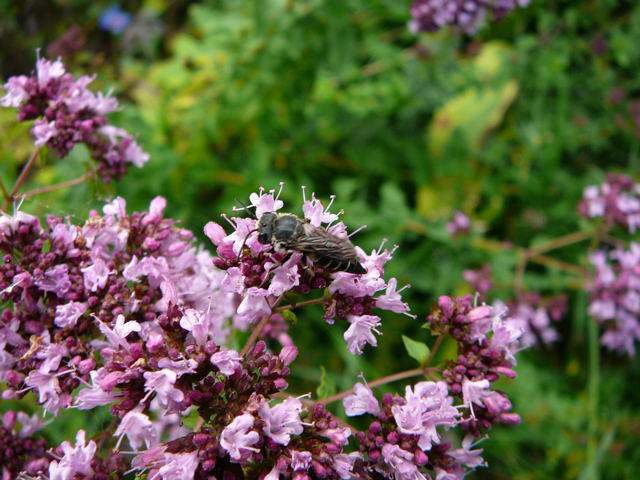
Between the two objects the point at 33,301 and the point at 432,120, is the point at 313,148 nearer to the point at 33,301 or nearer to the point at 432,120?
the point at 432,120

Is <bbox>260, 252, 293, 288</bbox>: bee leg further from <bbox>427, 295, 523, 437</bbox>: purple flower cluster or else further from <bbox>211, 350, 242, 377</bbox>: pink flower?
<bbox>427, 295, 523, 437</bbox>: purple flower cluster

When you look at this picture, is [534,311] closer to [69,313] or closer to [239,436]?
[239,436]

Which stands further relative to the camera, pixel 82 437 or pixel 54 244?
pixel 54 244

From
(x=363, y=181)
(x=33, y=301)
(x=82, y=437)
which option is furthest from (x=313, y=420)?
(x=363, y=181)

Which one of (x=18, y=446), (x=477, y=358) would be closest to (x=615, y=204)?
(x=477, y=358)

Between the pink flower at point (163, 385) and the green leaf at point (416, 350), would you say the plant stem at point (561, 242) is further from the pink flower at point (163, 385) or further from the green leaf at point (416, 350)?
the pink flower at point (163, 385)
